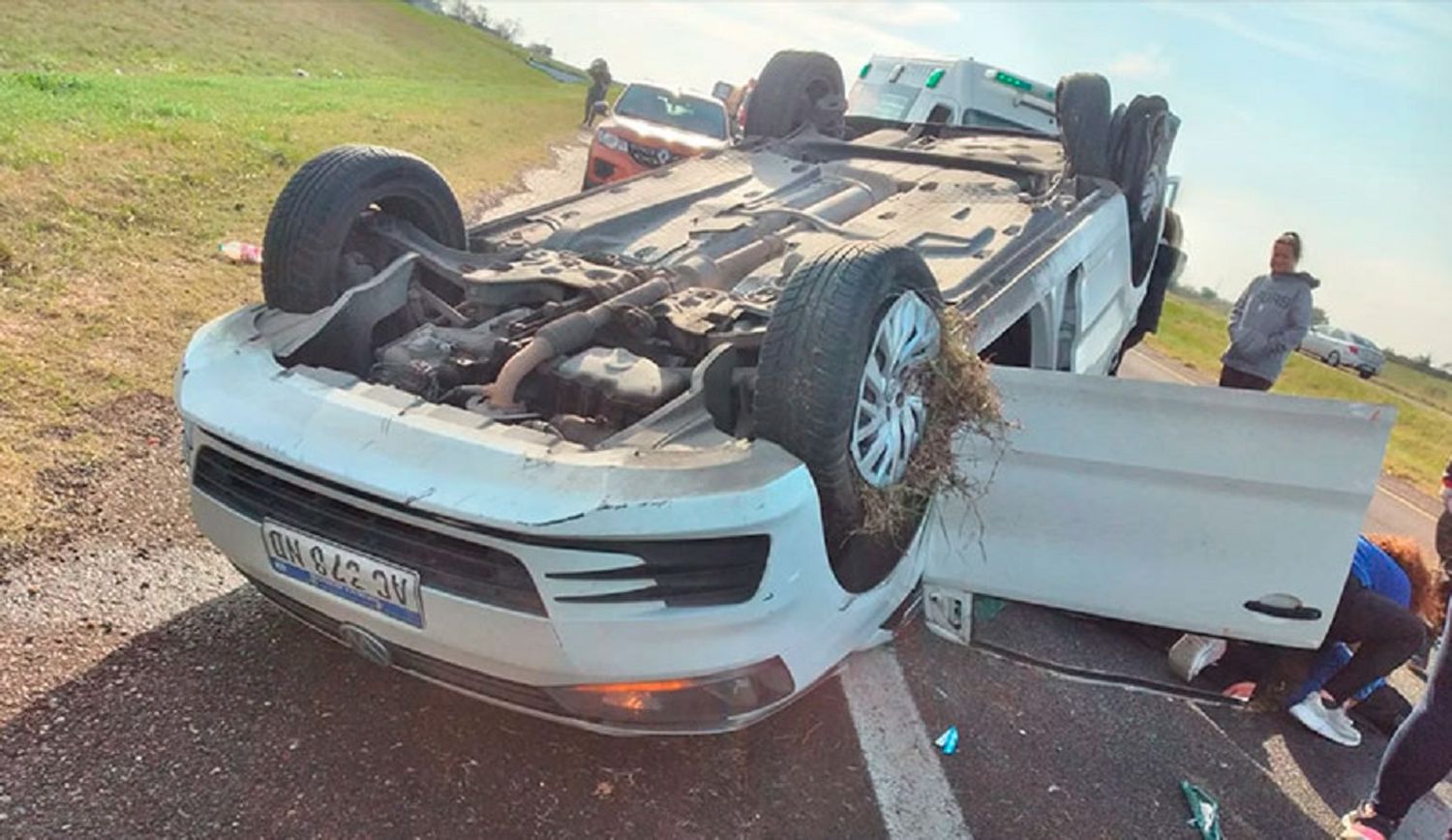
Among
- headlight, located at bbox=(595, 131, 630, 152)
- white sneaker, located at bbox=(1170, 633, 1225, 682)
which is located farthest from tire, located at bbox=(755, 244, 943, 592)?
headlight, located at bbox=(595, 131, 630, 152)

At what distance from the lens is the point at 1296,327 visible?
6230 mm

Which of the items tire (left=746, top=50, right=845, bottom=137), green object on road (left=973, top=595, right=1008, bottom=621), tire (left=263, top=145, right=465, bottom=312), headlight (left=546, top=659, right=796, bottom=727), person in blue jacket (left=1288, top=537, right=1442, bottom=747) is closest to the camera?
headlight (left=546, top=659, right=796, bottom=727)

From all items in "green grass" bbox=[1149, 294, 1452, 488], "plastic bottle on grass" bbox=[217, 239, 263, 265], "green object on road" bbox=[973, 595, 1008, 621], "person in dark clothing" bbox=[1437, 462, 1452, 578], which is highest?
"person in dark clothing" bbox=[1437, 462, 1452, 578]

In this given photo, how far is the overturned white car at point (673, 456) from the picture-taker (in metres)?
2.21

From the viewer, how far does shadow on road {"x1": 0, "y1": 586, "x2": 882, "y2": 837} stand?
7.47ft

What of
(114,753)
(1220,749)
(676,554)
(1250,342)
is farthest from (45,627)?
(1250,342)

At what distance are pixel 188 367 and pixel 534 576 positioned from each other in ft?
3.86

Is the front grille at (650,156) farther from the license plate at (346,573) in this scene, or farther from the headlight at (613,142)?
the license plate at (346,573)

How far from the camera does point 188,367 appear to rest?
2652 mm

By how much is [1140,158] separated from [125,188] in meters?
6.23

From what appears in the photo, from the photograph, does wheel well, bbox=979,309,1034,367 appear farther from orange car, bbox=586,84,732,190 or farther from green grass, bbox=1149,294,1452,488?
orange car, bbox=586,84,732,190

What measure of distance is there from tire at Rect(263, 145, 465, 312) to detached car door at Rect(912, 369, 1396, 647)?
6.49 ft

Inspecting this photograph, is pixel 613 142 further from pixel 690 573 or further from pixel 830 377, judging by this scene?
pixel 690 573

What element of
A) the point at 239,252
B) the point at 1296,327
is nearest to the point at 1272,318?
the point at 1296,327
